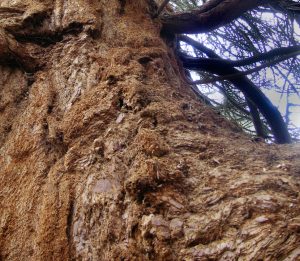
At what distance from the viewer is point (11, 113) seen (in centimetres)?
171

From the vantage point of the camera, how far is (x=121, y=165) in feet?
4.04

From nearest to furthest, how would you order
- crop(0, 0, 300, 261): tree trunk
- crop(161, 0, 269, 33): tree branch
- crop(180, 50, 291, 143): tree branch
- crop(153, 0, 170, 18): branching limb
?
crop(0, 0, 300, 261): tree trunk, crop(153, 0, 170, 18): branching limb, crop(161, 0, 269, 33): tree branch, crop(180, 50, 291, 143): tree branch

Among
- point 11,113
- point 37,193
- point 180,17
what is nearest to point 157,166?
point 37,193

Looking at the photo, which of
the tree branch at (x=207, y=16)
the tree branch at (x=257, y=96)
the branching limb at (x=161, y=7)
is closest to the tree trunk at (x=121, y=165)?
the branching limb at (x=161, y=7)

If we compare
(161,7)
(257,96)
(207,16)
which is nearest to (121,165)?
(161,7)

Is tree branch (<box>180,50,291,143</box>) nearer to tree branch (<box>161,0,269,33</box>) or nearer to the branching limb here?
tree branch (<box>161,0,269,33</box>)

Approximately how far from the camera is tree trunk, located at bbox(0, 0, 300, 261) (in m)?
0.99

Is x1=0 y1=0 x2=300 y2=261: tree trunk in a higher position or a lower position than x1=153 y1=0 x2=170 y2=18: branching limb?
lower

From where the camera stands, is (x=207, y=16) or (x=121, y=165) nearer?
(x=121, y=165)

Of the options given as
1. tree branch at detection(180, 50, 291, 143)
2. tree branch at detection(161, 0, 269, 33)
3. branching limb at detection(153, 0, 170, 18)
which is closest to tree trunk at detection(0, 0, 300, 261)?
branching limb at detection(153, 0, 170, 18)

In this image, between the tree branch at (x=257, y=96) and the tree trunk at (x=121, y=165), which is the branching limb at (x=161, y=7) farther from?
the tree branch at (x=257, y=96)

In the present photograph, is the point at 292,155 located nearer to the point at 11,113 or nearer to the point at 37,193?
the point at 37,193

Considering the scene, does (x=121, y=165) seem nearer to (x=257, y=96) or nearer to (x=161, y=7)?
(x=161, y=7)

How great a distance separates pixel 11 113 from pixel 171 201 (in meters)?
0.96
